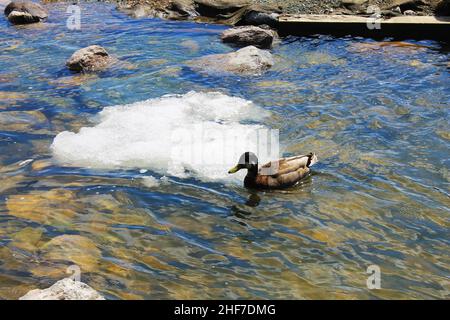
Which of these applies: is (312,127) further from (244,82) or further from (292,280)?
(292,280)

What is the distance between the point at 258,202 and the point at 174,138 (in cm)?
268

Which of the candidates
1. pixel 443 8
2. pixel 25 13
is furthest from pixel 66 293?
pixel 25 13

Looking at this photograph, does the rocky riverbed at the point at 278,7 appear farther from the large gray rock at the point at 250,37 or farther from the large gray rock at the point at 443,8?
the large gray rock at the point at 250,37

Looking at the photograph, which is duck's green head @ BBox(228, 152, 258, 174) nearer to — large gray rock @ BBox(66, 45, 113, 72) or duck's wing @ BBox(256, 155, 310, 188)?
duck's wing @ BBox(256, 155, 310, 188)

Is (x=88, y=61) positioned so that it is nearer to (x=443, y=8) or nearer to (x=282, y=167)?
(x=282, y=167)

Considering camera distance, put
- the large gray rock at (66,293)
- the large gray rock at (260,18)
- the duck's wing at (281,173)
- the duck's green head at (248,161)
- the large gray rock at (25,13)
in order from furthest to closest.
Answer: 1. the large gray rock at (25,13)
2. the large gray rock at (260,18)
3. the duck's wing at (281,173)
4. the duck's green head at (248,161)
5. the large gray rock at (66,293)

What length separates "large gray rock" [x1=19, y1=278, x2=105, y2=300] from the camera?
437 centimetres

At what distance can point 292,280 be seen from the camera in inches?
221

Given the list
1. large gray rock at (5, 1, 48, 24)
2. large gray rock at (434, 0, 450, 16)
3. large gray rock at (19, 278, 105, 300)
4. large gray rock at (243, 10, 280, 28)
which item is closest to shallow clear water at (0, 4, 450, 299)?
large gray rock at (19, 278, 105, 300)

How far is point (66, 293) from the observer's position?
14.4 feet

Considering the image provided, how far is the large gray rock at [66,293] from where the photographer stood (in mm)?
4371

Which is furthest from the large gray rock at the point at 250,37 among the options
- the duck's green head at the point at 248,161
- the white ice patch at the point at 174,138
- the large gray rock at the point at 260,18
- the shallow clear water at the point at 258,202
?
the duck's green head at the point at 248,161

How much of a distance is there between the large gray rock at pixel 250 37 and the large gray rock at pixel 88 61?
146 inches

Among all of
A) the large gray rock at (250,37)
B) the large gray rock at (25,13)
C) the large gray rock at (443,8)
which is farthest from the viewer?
the large gray rock at (25,13)
